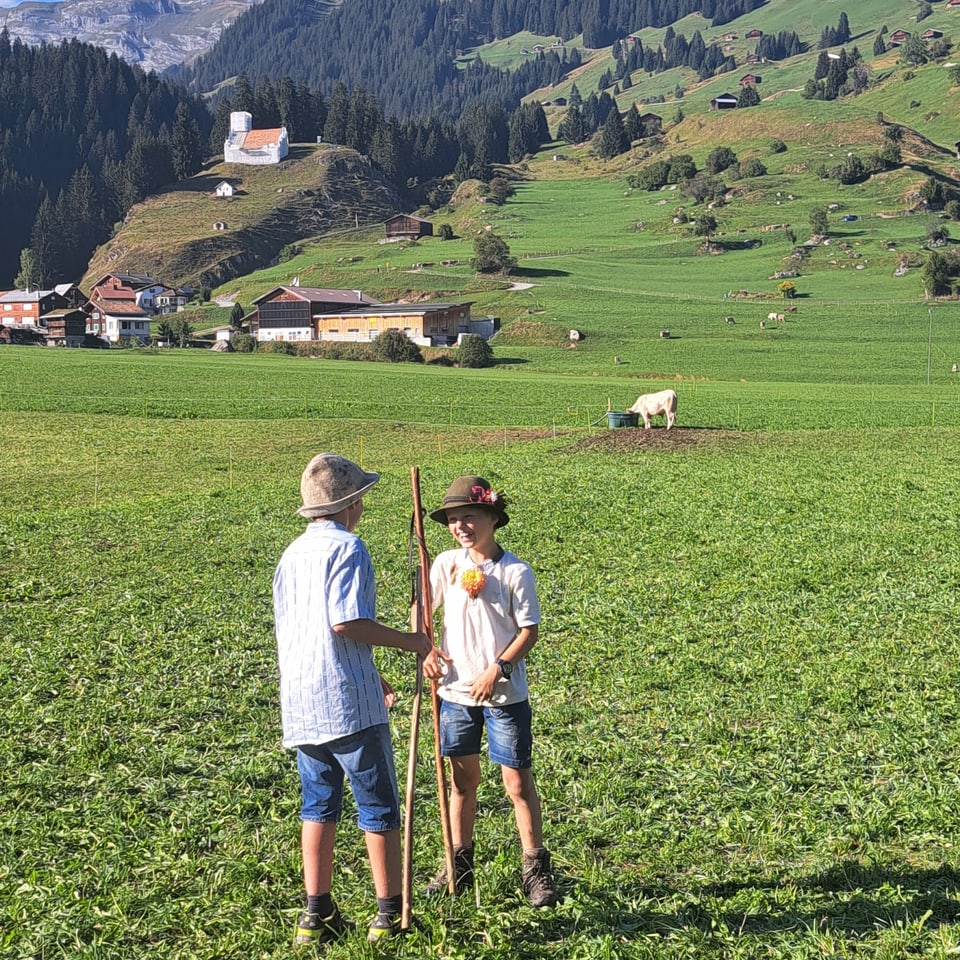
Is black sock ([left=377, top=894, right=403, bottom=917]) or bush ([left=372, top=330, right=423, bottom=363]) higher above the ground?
bush ([left=372, top=330, right=423, bottom=363])

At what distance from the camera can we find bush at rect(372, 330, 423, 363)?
296ft

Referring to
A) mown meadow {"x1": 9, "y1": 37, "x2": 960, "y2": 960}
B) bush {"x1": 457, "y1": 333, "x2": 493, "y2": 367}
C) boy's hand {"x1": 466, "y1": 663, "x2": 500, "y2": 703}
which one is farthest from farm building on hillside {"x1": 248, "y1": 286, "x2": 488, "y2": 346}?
boy's hand {"x1": 466, "y1": 663, "x2": 500, "y2": 703}

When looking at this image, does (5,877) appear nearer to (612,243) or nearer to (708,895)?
(708,895)

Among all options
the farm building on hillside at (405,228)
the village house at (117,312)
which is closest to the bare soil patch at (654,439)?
the village house at (117,312)

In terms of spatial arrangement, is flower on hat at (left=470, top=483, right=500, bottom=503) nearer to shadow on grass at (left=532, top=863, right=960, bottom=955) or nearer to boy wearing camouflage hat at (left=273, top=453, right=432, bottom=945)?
boy wearing camouflage hat at (left=273, top=453, right=432, bottom=945)

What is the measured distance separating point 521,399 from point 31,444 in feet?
86.6

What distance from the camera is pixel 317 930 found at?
6293mm

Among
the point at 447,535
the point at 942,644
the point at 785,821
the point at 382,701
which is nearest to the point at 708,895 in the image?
the point at 785,821

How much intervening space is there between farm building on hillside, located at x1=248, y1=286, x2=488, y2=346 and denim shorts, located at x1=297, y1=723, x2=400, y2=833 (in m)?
93.6

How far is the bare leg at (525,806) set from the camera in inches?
267

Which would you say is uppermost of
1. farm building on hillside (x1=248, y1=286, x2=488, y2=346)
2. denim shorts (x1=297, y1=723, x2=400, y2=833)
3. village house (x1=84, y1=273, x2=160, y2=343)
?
village house (x1=84, y1=273, x2=160, y2=343)

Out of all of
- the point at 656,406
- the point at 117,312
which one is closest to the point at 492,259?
the point at 117,312

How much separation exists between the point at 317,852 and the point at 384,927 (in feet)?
1.96

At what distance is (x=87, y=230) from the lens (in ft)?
636
